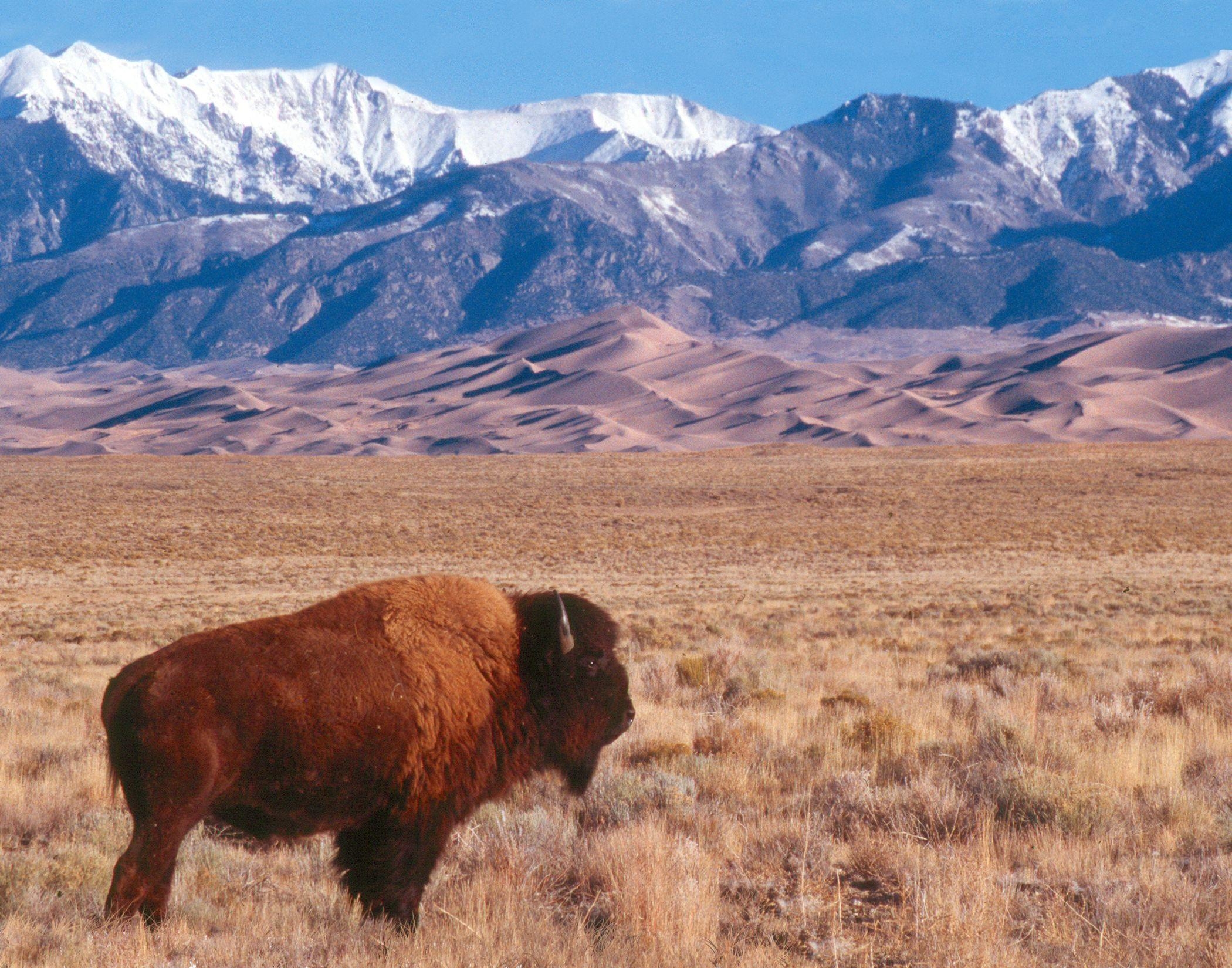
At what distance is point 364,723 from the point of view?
4.34m

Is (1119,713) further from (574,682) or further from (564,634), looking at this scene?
(564,634)

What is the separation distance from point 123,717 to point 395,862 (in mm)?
1084

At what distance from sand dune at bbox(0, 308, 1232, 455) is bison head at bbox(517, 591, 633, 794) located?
110 m

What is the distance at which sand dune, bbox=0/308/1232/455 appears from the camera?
12569cm

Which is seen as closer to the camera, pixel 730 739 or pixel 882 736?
pixel 882 736

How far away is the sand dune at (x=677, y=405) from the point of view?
126m

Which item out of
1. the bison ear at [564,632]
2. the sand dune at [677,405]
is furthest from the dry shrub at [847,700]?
the sand dune at [677,405]

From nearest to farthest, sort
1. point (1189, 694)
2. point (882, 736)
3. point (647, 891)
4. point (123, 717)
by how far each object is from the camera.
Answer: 1. point (123, 717)
2. point (647, 891)
3. point (882, 736)
4. point (1189, 694)

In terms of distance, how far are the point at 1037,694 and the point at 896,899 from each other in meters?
4.95

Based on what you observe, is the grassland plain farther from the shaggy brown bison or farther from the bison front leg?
the shaggy brown bison

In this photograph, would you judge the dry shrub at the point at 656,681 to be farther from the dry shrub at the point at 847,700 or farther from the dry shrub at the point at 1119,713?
the dry shrub at the point at 1119,713

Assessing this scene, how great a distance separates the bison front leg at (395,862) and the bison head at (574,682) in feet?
2.09

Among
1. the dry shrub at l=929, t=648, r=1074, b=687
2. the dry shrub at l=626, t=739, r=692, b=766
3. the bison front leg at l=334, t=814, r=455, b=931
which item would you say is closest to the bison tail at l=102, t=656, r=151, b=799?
the bison front leg at l=334, t=814, r=455, b=931

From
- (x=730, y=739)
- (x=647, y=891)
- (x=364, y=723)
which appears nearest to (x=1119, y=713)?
(x=730, y=739)
